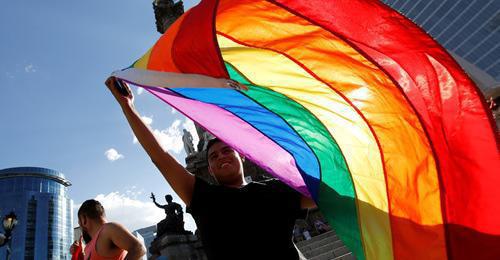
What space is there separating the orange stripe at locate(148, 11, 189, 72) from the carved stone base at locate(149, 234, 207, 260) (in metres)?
13.1

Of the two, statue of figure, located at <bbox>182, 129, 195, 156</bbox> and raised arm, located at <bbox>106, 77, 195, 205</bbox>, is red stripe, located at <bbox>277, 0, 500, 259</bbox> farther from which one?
statue of figure, located at <bbox>182, 129, 195, 156</bbox>

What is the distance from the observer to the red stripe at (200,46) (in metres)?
2.29

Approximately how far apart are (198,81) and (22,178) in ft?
343

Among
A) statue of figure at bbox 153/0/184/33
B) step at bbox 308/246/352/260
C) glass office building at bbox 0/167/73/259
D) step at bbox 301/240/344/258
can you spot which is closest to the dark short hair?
step at bbox 308/246/352/260

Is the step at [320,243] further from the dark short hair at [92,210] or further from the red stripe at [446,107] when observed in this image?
the red stripe at [446,107]

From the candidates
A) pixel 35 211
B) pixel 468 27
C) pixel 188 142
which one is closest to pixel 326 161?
pixel 188 142

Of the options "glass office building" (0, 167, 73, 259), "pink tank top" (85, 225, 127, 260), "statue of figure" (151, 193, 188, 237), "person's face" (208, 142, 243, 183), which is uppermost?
"person's face" (208, 142, 243, 183)

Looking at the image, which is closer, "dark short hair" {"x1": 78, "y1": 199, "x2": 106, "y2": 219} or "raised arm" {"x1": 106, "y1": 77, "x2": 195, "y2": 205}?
"raised arm" {"x1": 106, "y1": 77, "x2": 195, "y2": 205}

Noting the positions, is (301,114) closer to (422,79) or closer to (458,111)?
(422,79)

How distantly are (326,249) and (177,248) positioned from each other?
694 centimetres

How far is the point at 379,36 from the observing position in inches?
90.4

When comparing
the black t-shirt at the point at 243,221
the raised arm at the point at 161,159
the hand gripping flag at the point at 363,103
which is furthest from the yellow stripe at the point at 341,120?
the raised arm at the point at 161,159

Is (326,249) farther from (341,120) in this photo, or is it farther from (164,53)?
(164,53)

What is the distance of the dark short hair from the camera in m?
3.56
